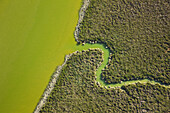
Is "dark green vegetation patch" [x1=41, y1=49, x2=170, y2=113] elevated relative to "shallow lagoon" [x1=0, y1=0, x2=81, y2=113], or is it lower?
lower

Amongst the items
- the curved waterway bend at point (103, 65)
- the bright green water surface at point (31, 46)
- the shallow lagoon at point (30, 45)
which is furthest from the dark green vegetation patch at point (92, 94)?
the shallow lagoon at point (30, 45)

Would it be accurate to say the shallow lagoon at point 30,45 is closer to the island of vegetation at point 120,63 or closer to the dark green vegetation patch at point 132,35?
the island of vegetation at point 120,63

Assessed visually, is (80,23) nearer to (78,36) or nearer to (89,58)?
(78,36)

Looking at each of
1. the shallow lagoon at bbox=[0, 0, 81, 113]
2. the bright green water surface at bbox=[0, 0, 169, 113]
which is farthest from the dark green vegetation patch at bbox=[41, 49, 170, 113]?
the shallow lagoon at bbox=[0, 0, 81, 113]

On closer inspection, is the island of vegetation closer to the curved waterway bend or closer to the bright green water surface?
the curved waterway bend

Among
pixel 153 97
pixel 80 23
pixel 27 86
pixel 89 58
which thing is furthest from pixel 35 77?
pixel 153 97

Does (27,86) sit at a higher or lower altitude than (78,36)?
lower

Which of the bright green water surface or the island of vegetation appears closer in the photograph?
the island of vegetation
